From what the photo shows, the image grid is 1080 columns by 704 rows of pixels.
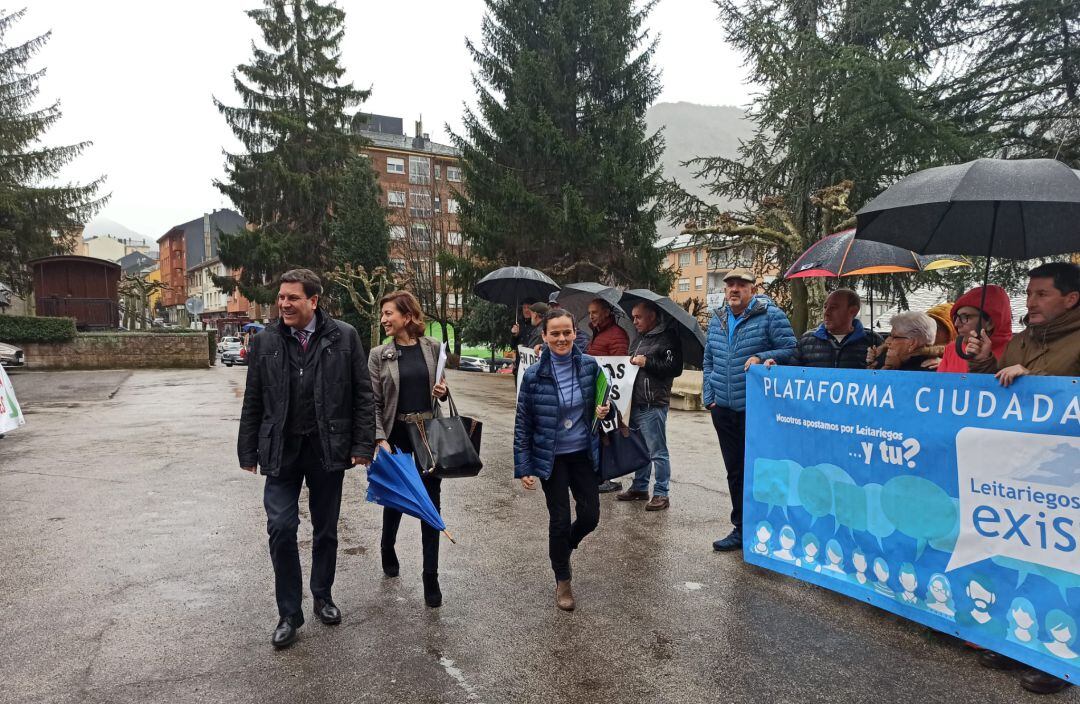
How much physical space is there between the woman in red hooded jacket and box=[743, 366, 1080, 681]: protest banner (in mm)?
891

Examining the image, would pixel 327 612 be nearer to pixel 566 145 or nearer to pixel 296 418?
pixel 296 418

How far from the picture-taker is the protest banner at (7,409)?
9289mm

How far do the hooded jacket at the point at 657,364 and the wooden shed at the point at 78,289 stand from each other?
28306 mm

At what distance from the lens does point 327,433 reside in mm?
3625

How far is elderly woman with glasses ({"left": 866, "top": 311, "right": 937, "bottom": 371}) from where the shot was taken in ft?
15.2

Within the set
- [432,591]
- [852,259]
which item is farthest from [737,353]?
[432,591]

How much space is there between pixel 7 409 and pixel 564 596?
952cm

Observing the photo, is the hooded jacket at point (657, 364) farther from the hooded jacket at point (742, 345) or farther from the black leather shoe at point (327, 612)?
the black leather shoe at point (327, 612)

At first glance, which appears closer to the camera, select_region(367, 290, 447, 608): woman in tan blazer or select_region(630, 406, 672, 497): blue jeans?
select_region(367, 290, 447, 608): woman in tan blazer

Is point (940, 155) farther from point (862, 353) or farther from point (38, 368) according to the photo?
point (38, 368)

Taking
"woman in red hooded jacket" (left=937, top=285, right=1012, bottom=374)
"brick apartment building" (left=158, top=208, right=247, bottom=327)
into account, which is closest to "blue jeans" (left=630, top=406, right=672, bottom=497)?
Answer: "woman in red hooded jacket" (left=937, top=285, right=1012, bottom=374)

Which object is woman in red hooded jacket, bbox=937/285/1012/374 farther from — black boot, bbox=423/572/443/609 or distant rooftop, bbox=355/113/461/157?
distant rooftop, bbox=355/113/461/157

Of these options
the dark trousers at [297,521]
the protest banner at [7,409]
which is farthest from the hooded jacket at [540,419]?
the protest banner at [7,409]

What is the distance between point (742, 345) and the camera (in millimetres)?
5047
